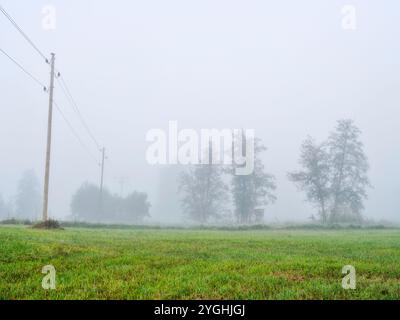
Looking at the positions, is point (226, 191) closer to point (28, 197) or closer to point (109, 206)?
point (109, 206)

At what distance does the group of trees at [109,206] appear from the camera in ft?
365

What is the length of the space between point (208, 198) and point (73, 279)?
77106 mm

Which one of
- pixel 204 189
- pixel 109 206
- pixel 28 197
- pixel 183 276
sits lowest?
pixel 183 276

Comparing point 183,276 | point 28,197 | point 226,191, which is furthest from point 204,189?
point 183,276

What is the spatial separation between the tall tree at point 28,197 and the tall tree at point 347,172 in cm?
8774

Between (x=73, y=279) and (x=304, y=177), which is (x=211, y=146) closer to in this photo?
(x=304, y=177)

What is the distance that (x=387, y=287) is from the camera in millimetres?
9250

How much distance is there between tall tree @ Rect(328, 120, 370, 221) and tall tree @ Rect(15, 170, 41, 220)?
87744 mm

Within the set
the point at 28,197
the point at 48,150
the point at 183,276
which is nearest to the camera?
the point at 183,276

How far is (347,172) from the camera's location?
71.9 metres

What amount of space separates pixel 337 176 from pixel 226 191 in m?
24.5

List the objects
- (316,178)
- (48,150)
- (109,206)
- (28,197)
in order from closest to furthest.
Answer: (48,150) < (316,178) < (109,206) < (28,197)

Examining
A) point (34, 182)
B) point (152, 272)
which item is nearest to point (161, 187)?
point (34, 182)

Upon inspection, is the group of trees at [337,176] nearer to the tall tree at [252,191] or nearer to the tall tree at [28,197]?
the tall tree at [252,191]
